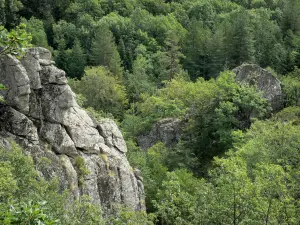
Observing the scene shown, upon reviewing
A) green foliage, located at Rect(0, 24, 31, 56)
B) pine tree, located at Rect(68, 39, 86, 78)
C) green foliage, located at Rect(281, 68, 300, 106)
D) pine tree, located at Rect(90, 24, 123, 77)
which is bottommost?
pine tree, located at Rect(68, 39, 86, 78)

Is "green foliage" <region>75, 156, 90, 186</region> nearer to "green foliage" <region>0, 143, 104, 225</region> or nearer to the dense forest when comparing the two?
the dense forest

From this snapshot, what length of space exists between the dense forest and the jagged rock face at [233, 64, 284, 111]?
1539 mm

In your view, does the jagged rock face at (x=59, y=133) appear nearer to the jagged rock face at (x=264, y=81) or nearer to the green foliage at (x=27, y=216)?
the green foliage at (x=27, y=216)

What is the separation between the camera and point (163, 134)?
5606 centimetres

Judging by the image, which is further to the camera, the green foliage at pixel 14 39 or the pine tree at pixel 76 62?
the pine tree at pixel 76 62

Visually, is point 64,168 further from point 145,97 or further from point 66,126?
point 145,97

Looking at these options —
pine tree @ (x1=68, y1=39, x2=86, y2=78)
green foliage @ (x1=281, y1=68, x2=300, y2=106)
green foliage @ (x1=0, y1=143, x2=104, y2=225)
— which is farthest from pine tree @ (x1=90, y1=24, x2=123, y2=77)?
green foliage @ (x1=0, y1=143, x2=104, y2=225)

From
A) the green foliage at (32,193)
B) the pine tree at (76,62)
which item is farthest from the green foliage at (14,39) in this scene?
the pine tree at (76,62)

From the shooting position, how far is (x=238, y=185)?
23641mm

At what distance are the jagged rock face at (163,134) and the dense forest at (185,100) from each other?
1232 mm

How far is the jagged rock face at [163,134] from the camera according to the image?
181ft

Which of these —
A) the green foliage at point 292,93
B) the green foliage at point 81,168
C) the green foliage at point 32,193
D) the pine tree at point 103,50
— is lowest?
the pine tree at point 103,50

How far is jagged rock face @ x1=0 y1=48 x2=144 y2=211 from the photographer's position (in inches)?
1170

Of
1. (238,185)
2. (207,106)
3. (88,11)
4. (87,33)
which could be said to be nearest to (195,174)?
(207,106)
